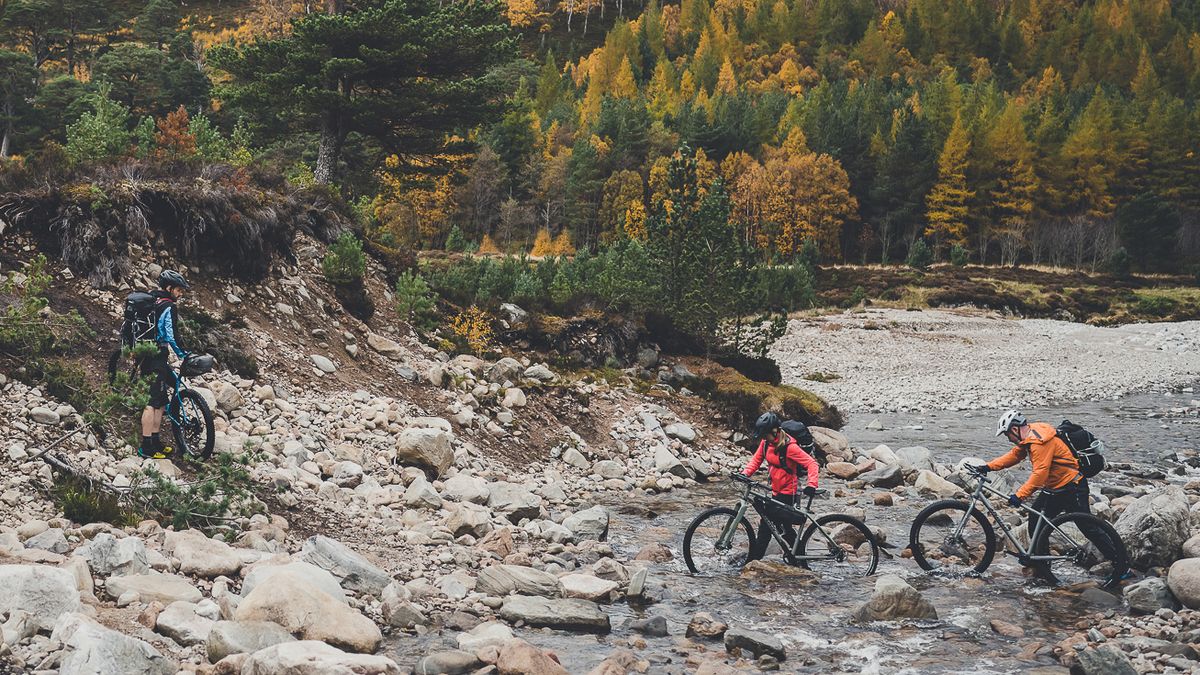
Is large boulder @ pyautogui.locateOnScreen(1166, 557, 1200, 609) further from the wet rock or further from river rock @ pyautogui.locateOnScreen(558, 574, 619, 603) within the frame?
river rock @ pyautogui.locateOnScreen(558, 574, 619, 603)

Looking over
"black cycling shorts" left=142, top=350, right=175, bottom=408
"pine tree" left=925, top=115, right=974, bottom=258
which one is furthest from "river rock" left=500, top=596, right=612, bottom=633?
"pine tree" left=925, top=115, right=974, bottom=258

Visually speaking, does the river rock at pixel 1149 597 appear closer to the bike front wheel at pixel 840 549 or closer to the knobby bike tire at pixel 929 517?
the knobby bike tire at pixel 929 517

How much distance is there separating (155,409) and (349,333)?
24.5 ft

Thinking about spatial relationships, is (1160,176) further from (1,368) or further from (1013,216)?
(1,368)

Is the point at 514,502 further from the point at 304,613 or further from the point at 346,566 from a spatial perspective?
the point at 304,613

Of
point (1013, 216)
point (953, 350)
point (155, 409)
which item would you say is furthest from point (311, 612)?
point (1013, 216)

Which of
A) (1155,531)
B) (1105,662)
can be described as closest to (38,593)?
(1105,662)

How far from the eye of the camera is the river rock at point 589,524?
11656mm

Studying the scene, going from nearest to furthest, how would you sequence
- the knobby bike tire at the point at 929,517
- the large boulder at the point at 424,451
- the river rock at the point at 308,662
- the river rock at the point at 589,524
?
the river rock at the point at 308,662 < the knobby bike tire at the point at 929,517 < the river rock at the point at 589,524 < the large boulder at the point at 424,451

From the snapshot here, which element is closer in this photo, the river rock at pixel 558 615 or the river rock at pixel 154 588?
the river rock at pixel 154 588

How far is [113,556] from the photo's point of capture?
7430 millimetres

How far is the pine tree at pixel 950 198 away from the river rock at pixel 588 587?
8385 centimetres

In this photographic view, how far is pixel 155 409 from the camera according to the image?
10.3m

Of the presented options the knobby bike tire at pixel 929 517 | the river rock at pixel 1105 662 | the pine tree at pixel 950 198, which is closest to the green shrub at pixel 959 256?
the pine tree at pixel 950 198
